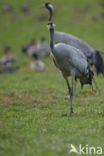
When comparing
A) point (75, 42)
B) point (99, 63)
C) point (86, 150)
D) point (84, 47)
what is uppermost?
point (75, 42)

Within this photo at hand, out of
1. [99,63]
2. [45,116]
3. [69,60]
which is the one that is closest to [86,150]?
[45,116]

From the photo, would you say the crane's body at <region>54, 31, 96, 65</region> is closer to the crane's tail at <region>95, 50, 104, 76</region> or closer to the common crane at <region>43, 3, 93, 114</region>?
the crane's tail at <region>95, 50, 104, 76</region>

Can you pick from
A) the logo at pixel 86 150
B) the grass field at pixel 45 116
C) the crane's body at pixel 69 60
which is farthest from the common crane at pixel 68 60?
the logo at pixel 86 150

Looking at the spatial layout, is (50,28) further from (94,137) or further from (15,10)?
(15,10)

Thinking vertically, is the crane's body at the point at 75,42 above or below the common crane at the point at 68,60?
above

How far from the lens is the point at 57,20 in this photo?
54844 mm

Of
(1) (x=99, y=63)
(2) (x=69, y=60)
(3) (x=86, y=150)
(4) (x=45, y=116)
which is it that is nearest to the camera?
(3) (x=86, y=150)

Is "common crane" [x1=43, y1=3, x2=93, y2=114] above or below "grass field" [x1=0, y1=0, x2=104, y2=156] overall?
above

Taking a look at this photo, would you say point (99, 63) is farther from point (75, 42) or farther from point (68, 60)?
point (68, 60)

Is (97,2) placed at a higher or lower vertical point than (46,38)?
higher

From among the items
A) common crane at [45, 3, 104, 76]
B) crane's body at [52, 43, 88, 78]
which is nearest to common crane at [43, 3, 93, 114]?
crane's body at [52, 43, 88, 78]

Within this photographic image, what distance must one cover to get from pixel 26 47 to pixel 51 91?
20634 millimetres

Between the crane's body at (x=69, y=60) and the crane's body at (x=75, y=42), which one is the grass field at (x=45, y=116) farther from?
the crane's body at (x=75, y=42)

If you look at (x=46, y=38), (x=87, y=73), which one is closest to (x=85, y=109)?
(x=87, y=73)
